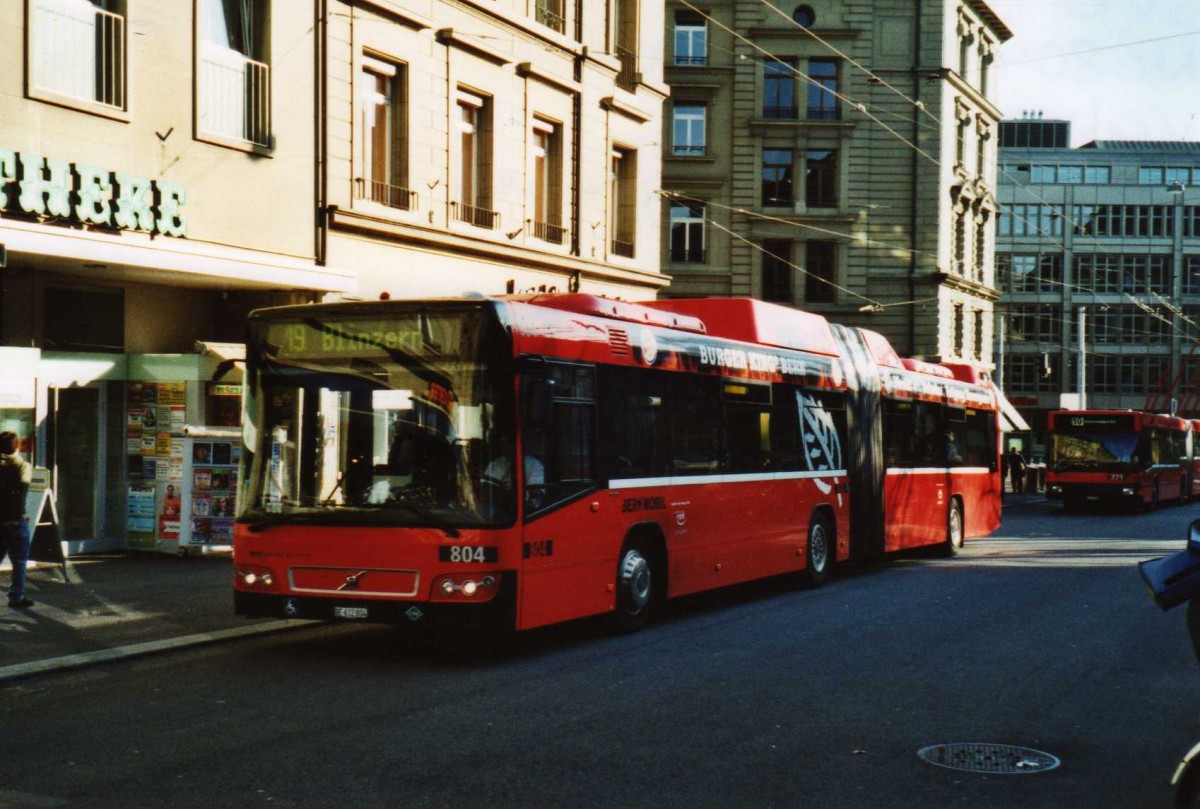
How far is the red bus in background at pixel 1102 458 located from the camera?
37.8 m

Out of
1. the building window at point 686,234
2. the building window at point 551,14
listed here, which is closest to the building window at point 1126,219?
the building window at point 686,234

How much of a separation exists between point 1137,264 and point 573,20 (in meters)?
70.9

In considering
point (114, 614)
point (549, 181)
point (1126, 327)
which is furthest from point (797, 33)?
point (1126, 327)

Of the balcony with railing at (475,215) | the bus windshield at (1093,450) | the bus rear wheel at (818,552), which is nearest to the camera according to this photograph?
the bus rear wheel at (818,552)

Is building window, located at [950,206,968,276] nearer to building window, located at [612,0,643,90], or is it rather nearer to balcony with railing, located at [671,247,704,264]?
balcony with railing, located at [671,247,704,264]

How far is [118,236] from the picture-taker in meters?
17.0

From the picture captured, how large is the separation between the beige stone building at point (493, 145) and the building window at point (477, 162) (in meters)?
0.03

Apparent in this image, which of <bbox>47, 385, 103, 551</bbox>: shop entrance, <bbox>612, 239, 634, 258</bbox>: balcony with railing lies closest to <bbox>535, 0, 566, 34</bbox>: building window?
<bbox>612, 239, 634, 258</bbox>: balcony with railing

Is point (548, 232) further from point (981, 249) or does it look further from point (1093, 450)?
point (981, 249)

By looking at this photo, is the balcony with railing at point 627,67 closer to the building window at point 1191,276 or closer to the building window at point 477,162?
the building window at point 477,162

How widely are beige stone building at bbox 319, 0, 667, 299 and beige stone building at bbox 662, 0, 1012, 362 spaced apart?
20.5m

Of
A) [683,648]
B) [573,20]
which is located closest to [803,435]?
[683,648]

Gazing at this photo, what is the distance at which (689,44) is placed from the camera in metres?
51.6

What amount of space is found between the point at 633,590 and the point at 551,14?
1684 centimetres
